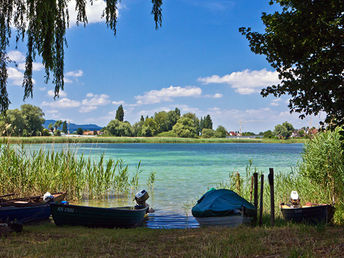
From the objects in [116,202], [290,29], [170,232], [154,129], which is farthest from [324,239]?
[154,129]

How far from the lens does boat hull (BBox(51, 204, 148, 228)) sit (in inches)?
396

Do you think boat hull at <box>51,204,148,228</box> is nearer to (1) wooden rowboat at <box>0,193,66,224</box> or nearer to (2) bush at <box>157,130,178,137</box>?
(1) wooden rowboat at <box>0,193,66,224</box>

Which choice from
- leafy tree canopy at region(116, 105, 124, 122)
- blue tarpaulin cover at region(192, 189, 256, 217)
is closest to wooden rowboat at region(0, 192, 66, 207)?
blue tarpaulin cover at region(192, 189, 256, 217)

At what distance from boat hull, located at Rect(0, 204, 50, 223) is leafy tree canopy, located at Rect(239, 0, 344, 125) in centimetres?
809

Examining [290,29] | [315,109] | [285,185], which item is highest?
[290,29]

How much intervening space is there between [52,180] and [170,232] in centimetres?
717

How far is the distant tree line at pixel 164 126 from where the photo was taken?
435ft

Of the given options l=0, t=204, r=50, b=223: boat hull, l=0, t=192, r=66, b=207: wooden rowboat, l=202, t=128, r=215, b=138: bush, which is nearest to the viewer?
l=0, t=204, r=50, b=223: boat hull

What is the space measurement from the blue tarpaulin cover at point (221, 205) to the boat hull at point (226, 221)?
0.14 metres

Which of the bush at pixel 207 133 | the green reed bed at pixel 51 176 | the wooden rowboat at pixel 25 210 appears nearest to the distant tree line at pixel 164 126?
the bush at pixel 207 133

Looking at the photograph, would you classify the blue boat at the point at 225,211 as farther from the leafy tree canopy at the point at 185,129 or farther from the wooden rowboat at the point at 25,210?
the leafy tree canopy at the point at 185,129

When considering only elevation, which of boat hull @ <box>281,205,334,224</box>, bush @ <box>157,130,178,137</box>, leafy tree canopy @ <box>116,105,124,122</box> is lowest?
boat hull @ <box>281,205,334,224</box>

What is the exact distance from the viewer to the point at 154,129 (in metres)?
141

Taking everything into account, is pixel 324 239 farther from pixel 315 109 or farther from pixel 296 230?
pixel 315 109
